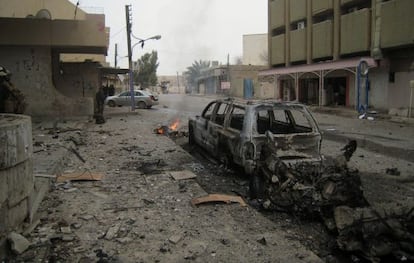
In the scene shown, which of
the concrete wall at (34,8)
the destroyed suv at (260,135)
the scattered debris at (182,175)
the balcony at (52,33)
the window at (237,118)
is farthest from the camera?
the concrete wall at (34,8)

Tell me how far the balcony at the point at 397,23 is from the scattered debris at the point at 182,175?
1848cm

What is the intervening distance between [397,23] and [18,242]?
77.7ft

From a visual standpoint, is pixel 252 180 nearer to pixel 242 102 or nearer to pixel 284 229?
pixel 284 229

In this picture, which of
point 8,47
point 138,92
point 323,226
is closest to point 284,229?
point 323,226

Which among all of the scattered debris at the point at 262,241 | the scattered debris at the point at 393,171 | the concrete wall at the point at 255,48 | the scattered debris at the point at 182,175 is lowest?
the scattered debris at the point at 262,241

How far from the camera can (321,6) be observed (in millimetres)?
31531

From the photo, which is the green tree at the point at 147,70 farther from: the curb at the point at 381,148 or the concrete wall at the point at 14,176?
the concrete wall at the point at 14,176

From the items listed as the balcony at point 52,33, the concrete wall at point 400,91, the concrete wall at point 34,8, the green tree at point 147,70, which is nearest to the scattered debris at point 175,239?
the balcony at point 52,33

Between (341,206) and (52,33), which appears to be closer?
(341,206)

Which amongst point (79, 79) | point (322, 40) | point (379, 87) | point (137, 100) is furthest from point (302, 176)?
point (322, 40)

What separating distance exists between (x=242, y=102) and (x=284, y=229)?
3.40 m

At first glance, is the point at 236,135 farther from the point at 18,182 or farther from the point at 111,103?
the point at 111,103

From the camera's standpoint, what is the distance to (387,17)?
24047 mm

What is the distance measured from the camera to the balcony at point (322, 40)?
101ft
